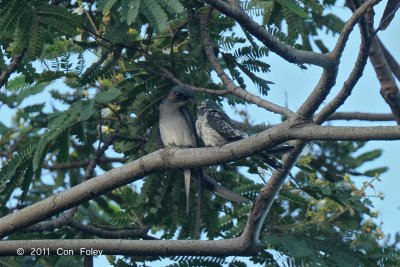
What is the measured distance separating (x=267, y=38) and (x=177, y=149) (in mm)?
995

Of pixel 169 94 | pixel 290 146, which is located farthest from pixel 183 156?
pixel 169 94

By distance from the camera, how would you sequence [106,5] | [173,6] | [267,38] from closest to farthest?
[267,38]
[173,6]
[106,5]

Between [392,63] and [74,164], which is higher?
[392,63]

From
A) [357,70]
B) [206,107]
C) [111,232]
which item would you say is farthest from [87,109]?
[357,70]

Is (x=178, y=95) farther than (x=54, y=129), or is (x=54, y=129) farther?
(x=178, y=95)

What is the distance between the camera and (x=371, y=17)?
507 centimetres

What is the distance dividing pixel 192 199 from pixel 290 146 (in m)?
2.36

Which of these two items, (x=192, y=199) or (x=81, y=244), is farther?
(x=192, y=199)

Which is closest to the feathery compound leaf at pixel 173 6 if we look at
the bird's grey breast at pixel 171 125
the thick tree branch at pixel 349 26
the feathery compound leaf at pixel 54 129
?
the thick tree branch at pixel 349 26

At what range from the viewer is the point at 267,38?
502 cm

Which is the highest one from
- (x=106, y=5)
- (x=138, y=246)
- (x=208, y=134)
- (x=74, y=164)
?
(x=74, y=164)

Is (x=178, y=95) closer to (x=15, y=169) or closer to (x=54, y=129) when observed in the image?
(x=54, y=129)

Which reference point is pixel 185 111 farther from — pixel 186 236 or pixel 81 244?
pixel 81 244

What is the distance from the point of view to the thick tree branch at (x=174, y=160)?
480 centimetres
